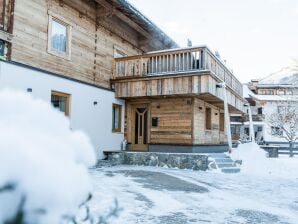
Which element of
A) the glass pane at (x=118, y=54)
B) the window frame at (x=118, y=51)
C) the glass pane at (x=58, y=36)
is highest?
the window frame at (x=118, y=51)

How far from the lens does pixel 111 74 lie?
14695 mm

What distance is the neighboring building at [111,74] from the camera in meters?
10.4

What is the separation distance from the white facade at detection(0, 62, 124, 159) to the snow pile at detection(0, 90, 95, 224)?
799 cm

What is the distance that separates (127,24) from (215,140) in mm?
7162

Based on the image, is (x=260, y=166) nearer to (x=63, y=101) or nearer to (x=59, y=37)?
(x=63, y=101)

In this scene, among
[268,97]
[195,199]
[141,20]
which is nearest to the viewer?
[195,199]

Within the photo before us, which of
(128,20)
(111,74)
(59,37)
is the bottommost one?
(111,74)

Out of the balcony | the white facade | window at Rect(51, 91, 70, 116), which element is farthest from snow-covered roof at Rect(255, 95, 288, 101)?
window at Rect(51, 91, 70, 116)

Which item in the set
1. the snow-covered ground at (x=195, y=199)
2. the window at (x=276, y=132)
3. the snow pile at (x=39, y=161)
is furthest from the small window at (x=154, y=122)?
the window at (x=276, y=132)

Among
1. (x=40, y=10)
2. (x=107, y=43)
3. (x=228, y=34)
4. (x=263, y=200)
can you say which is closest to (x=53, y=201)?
(x=263, y=200)

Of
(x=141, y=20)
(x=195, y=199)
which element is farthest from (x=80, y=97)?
(x=195, y=199)

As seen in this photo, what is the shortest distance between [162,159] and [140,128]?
2.58 m

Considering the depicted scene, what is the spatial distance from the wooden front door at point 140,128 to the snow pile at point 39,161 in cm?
1365

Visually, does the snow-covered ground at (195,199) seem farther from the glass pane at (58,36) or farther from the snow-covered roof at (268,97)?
the snow-covered roof at (268,97)
